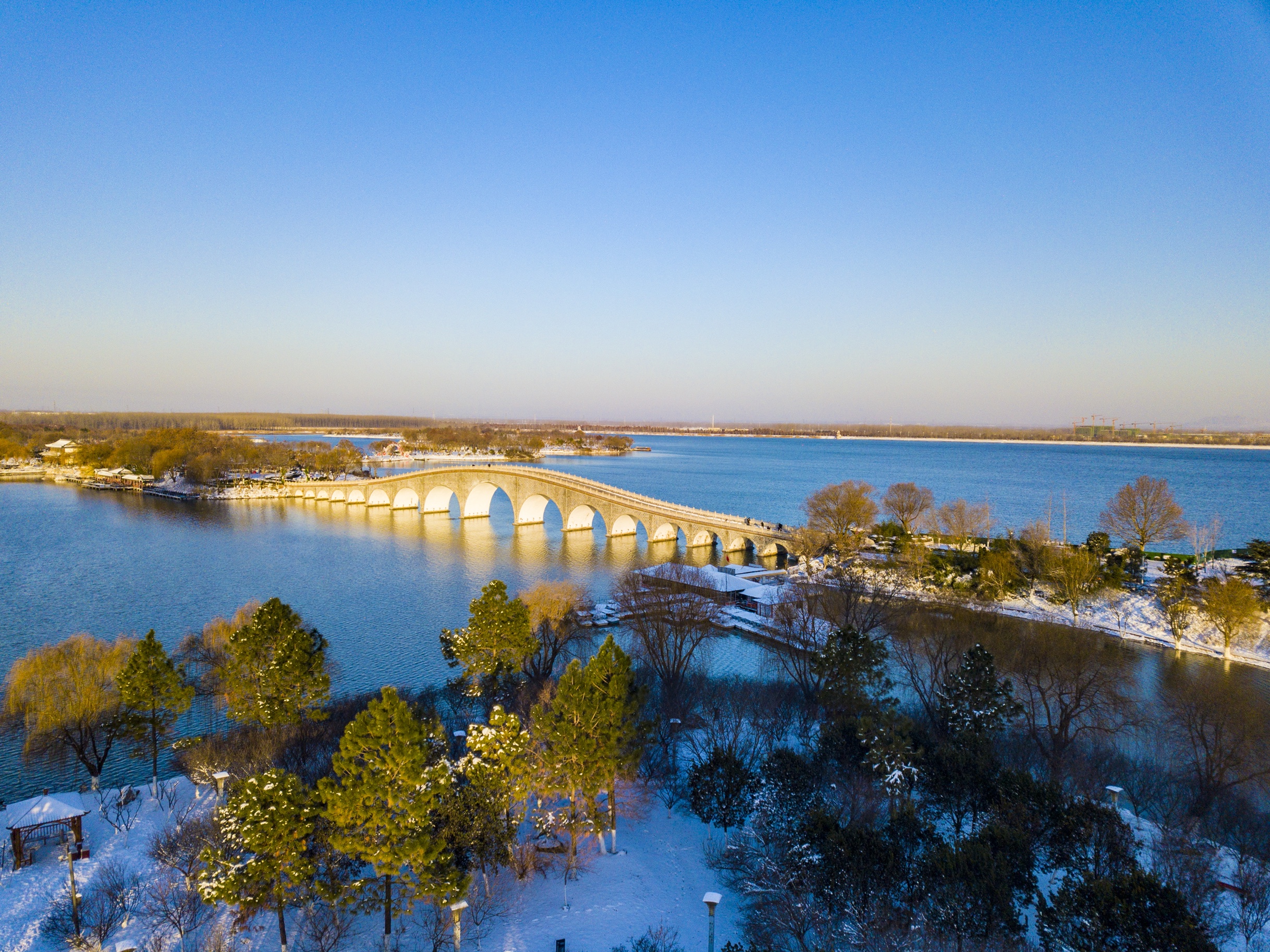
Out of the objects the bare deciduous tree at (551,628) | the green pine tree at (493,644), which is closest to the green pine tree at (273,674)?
the green pine tree at (493,644)

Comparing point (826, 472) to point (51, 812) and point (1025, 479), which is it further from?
point (51, 812)

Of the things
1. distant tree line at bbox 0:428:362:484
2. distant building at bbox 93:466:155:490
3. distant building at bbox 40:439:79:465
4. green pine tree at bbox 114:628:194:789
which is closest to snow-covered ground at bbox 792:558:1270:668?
green pine tree at bbox 114:628:194:789

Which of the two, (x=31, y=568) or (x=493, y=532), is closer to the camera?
(x=31, y=568)

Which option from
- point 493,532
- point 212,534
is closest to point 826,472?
point 493,532

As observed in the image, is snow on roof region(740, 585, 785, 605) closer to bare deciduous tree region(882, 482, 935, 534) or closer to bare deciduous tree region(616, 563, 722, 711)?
bare deciduous tree region(616, 563, 722, 711)

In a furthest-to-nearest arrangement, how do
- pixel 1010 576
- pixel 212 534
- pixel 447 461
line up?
pixel 447 461
pixel 212 534
pixel 1010 576
